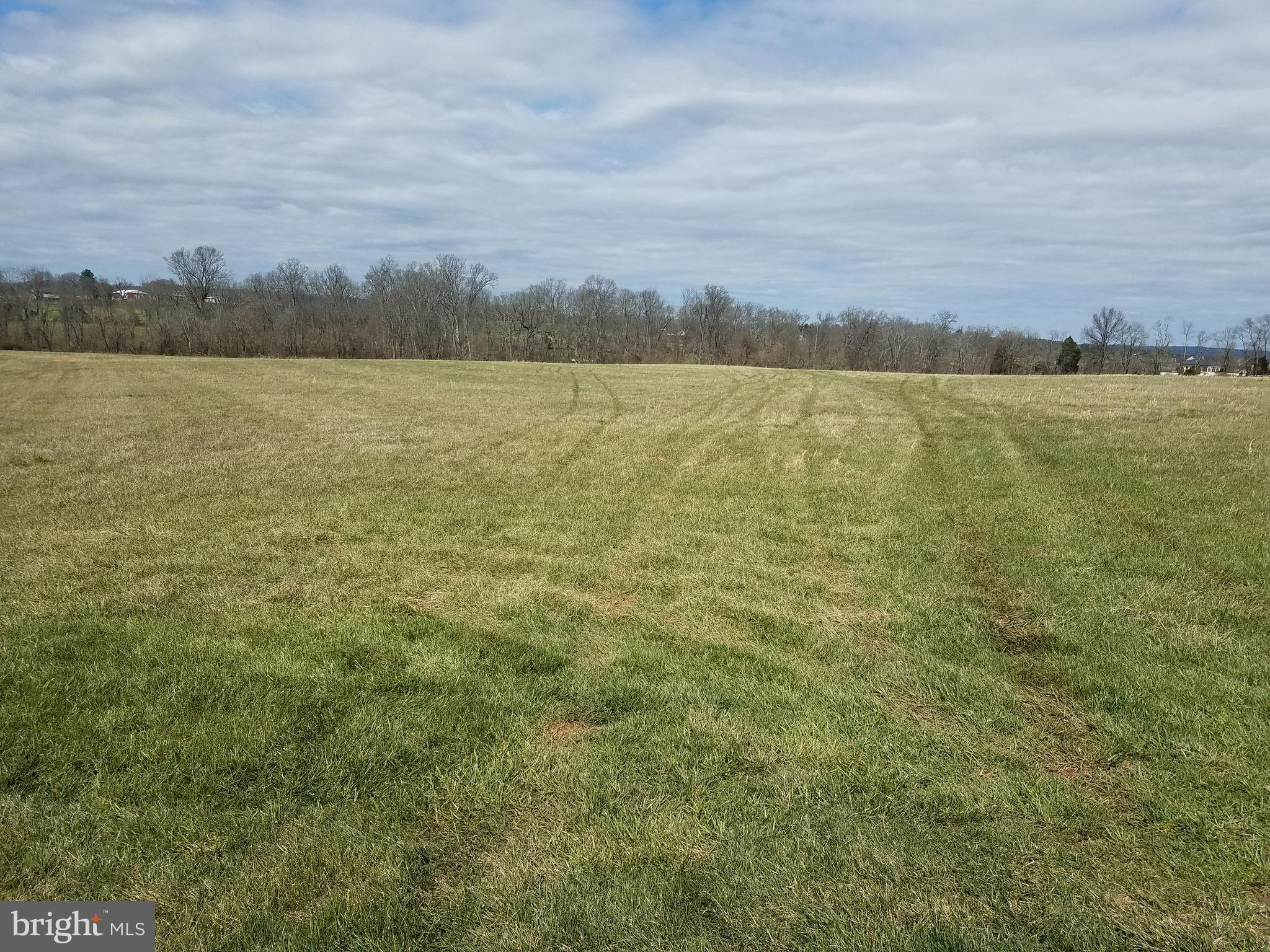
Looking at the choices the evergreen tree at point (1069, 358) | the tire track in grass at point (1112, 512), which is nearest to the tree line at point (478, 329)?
the evergreen tree at point (1069, 358)

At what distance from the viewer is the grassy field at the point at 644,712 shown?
3.06 meters

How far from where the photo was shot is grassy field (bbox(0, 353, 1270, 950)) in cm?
306

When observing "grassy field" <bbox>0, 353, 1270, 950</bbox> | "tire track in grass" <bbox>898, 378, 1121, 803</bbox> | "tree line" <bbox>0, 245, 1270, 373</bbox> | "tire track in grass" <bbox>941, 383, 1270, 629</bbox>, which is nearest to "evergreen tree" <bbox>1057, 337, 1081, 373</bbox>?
"tree line" <bbox>0, 245, 1270, 373</bbox>

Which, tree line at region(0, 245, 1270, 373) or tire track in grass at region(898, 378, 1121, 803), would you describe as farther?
tree line at region(0, 245, 1270, 373)

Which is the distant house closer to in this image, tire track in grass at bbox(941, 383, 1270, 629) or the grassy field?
tire track in grass at bbox(941, 383, 1270, 629)

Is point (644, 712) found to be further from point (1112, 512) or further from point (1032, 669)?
point (1112, 512)

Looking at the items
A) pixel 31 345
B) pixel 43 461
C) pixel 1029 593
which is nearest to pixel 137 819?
pixel 1029 593

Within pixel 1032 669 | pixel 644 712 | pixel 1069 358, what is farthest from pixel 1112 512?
pixel 1069 358

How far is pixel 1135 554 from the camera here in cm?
743

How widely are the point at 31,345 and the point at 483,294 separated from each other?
1795 inches

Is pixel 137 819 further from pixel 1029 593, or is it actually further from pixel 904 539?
pixel 904 539

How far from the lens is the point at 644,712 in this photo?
180 inches

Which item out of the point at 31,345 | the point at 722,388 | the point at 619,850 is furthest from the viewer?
the point at 31,345

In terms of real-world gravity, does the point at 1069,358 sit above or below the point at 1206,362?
below
